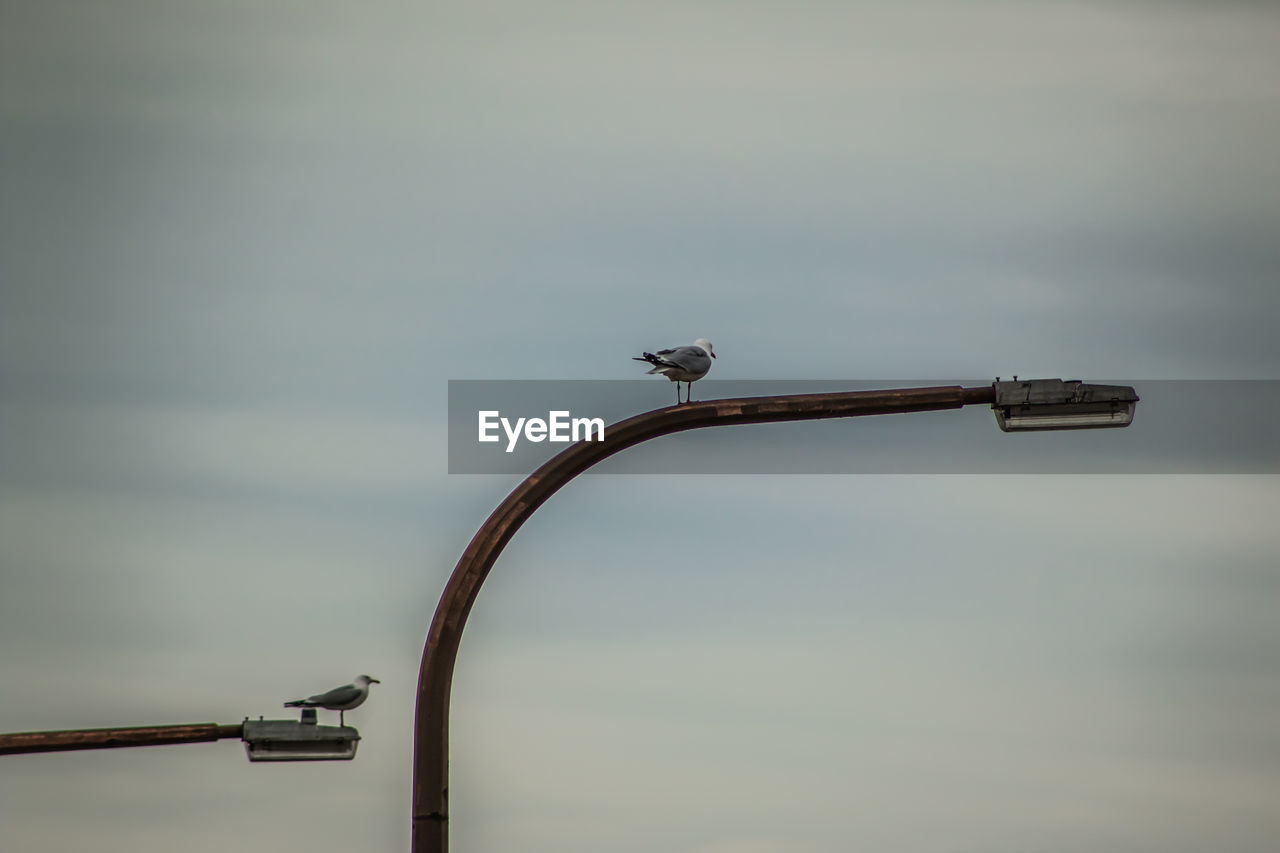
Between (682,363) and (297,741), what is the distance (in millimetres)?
4912

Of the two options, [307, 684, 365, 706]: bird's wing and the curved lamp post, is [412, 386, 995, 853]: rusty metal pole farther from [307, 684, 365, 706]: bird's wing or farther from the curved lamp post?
[307, 684, 365, 706]: bird's wing

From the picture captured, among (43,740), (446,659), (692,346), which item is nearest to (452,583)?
(446,659)

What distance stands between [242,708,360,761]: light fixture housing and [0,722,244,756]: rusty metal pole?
0.48ft

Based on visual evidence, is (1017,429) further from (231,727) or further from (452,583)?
(231,727)

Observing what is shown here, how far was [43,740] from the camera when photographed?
40.9 feet

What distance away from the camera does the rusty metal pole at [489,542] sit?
9648 millimetres

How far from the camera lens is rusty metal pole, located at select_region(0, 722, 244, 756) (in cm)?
1241

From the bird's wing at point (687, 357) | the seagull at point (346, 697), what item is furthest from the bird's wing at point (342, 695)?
the bird's wing at point (687, 357)

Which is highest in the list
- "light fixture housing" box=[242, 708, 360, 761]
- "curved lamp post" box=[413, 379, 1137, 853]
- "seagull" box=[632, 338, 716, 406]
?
"seagull" box=[632, 338, 716, 406]

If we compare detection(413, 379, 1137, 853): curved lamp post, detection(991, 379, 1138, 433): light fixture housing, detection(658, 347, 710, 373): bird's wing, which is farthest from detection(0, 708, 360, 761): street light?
detection(991, 379, 1138, 433): light fixture housing

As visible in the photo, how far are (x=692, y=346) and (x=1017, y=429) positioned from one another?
184 inches

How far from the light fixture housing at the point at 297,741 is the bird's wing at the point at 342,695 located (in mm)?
2561

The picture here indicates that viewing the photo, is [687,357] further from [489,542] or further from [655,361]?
[489,542]

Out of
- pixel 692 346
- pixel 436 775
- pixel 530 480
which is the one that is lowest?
pixel 436 775
